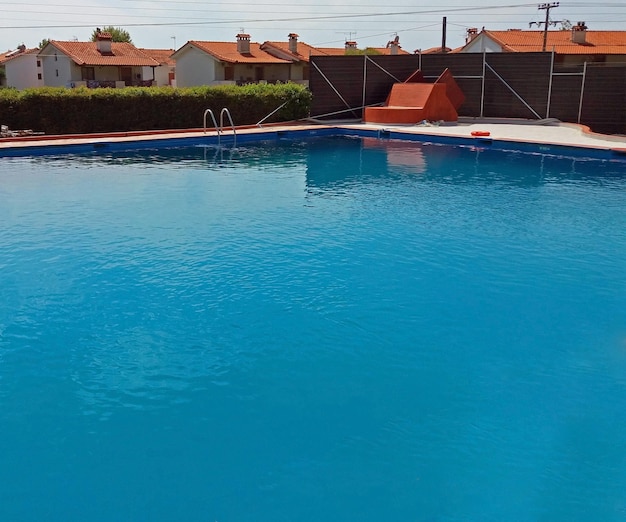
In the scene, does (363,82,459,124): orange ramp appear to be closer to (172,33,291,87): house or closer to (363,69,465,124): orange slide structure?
(363,69,465,124): orange slide structure

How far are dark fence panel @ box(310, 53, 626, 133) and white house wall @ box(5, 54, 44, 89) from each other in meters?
38.7

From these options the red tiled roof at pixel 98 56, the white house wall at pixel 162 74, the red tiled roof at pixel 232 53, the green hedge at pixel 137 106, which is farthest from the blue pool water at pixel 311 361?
the white house wall at pixel 162 74

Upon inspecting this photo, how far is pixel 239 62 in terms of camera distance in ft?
150

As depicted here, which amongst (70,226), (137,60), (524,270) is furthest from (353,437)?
(137,60)

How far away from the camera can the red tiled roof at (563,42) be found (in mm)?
44844

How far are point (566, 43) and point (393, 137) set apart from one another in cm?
3320

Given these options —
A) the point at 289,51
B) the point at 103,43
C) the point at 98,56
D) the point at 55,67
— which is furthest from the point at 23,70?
the point at 289,51

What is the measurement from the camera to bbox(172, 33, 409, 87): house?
1820 inches

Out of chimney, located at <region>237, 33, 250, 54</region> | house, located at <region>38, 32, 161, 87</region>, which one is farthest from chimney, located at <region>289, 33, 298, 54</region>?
house, located at <region>38, 32, 161, 87</region>

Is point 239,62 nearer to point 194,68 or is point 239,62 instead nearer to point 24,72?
point 194,68

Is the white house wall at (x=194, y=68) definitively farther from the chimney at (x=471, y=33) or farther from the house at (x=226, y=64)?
the chimney at (x=471, y=33)

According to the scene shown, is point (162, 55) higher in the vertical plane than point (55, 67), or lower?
higher

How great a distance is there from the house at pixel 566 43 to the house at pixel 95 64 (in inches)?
977

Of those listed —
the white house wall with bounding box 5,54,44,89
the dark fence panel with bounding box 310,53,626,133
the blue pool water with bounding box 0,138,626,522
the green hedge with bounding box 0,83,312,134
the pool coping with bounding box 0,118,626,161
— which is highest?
the white house wall with bounding box 5,54,44,89
